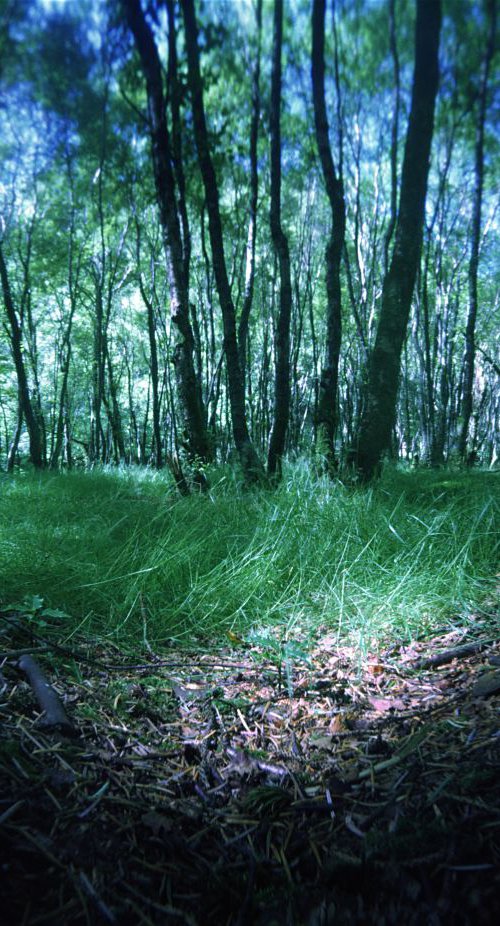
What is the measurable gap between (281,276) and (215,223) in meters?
0.95

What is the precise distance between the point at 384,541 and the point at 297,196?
971 centimetres

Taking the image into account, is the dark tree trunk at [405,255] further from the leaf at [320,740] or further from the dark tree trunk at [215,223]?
the leaf at [320,740]

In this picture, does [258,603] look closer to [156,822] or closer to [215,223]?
[156,822]

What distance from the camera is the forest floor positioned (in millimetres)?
698

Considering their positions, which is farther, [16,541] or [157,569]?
[16,541]

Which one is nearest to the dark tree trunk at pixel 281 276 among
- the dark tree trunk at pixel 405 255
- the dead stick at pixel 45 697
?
the dark tree trunk at pixel 405 255

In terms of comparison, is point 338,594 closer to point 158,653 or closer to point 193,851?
point 158,653

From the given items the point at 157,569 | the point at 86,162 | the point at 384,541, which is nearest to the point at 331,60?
the point at 86,162

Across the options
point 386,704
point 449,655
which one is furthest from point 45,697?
point 449,655

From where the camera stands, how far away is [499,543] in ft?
8.24

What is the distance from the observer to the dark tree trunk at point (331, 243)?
448cm

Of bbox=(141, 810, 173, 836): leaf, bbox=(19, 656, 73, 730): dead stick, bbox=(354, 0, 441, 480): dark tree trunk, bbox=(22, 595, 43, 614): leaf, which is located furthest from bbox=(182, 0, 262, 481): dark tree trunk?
bbox=(141, 810, 173, 836): leaf

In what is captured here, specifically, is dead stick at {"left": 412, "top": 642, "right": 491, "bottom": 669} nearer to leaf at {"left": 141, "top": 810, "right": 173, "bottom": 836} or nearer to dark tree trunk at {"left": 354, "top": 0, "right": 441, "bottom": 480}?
leaf at {"left": 141, "top": 810, "right": 173, "bottom": 836}

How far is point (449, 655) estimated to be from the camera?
5.33ft
